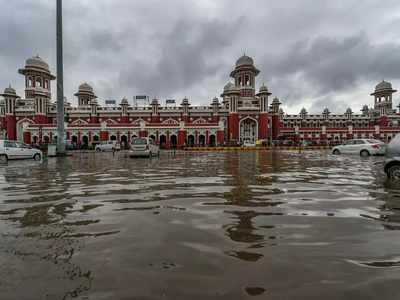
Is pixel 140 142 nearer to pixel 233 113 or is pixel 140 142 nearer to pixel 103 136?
pixel 103 136

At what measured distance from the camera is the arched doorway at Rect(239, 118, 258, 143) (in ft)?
197

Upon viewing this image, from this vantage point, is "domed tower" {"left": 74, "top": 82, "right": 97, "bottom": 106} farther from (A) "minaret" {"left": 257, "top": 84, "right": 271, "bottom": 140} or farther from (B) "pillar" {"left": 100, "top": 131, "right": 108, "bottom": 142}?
(A) "minaret" {"left": 257, "top": 84, "right": 271, "bottom": 140}

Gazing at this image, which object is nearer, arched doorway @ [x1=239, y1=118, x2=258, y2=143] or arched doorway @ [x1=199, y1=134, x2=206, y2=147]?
arched doorway @ [x1=199, y1=134, x2=206, y2=147]

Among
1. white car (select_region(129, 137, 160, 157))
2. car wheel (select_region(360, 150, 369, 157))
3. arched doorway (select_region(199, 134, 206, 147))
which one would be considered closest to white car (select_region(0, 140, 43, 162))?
white car (select_region(129, 137, 160, 157))

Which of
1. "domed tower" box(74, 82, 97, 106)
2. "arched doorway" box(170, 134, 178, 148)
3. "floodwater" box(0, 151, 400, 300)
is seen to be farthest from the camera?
"domed tower" box(74, 82, 97, 106)

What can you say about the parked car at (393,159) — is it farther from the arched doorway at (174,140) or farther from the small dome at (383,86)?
the small dome at (383,86)

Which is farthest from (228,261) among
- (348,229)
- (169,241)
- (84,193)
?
(84,193)

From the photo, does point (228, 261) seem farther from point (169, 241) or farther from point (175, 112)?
point (175, 112)

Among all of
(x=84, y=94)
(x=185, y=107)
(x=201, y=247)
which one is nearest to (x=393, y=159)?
(x=201, y=247)

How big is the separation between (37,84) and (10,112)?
8.86 m

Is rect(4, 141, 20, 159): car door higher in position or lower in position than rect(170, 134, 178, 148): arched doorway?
lower

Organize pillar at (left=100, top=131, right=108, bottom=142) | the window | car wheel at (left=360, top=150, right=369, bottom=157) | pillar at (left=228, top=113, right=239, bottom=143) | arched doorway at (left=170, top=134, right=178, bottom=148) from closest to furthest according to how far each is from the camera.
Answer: the window < car wheel at (left=360, top=150, right=369, bottom=157) < pillar at (left=100, top=131, right=108, bottom=142) < arched doorway at (left=170, top=134, right=178, bottom=148) < pillar at (left=228, top=113, right=239, bottom=143)

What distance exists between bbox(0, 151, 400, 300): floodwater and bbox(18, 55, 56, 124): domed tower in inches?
2444

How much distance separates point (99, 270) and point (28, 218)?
253 cm
